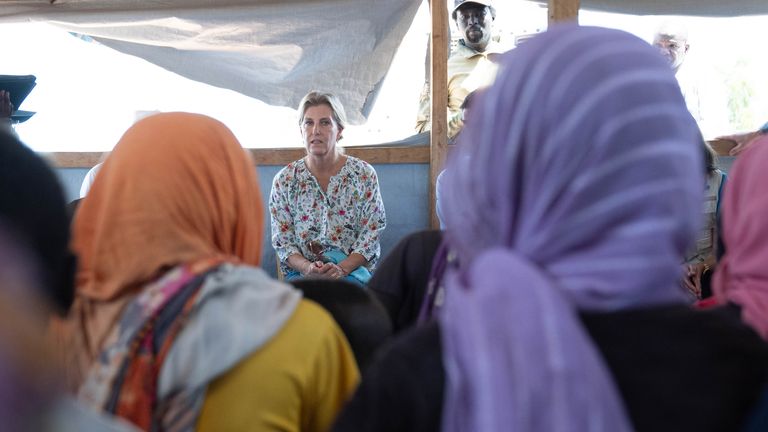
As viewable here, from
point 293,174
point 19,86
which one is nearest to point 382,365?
point 19,86

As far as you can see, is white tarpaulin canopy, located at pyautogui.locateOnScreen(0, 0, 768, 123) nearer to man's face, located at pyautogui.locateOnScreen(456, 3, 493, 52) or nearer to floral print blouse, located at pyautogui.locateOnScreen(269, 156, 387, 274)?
man's face, located at pyautogui.locateOnScreen(456, 3, 493, 52)

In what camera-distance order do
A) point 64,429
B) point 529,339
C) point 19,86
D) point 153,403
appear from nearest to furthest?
point 64,429
point 529,339
point 153,403
point 19,86

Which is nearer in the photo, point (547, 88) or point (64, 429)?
point (64, 429)

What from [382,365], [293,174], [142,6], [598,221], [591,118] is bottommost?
[293,174]

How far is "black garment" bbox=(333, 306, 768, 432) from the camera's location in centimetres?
82

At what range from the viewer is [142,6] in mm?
4438

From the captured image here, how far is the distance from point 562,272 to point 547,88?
202 mm

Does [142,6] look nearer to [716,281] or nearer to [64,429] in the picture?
[716,281]

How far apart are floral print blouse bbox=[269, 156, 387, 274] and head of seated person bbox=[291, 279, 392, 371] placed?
2246 mm

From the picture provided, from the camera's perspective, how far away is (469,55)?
4.43 metres

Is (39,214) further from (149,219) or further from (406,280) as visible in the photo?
(406,280)

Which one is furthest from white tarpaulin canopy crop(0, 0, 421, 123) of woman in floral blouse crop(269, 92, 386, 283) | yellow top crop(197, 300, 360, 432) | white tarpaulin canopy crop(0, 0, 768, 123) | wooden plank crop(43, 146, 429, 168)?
yellow top crop(197, 300, 360, 432)

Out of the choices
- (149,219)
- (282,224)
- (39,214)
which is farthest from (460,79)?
(39,214)

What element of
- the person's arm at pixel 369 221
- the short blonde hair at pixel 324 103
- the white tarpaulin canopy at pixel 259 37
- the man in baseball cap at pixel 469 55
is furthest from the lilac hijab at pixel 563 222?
the white tarpaulin canopy at pixel 259 37
